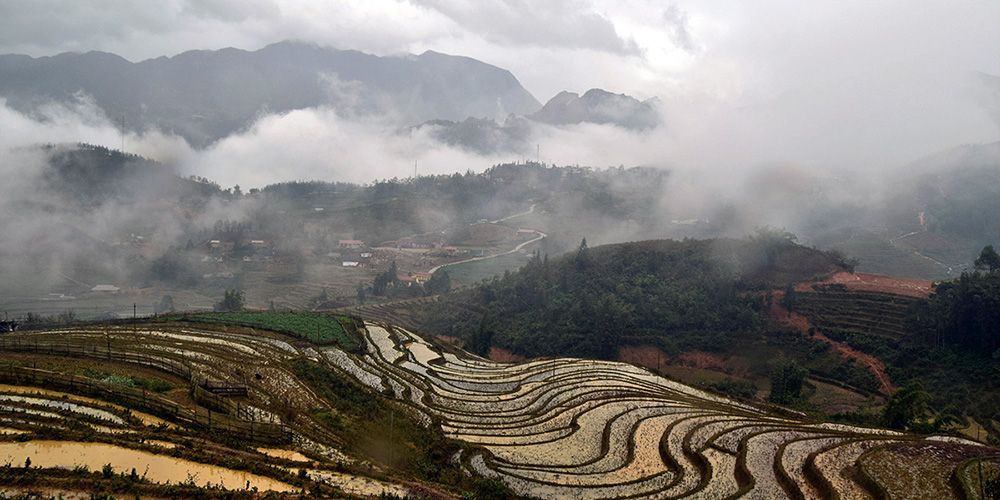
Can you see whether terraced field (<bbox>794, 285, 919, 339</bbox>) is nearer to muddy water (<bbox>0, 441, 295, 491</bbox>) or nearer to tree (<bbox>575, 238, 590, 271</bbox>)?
tree (<bbox>575, 238, 590, 271</bbox>)

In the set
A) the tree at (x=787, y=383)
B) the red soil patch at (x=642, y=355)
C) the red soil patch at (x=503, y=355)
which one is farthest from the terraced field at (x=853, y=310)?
the red soil patch at (x=503, y=355)

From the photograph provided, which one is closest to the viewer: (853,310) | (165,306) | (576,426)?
(576,426)

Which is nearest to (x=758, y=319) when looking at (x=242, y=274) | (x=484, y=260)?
(x=484, y=260)

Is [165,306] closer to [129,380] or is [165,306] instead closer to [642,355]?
[642,355]

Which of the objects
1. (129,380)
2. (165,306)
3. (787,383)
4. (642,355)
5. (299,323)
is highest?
(129,380)

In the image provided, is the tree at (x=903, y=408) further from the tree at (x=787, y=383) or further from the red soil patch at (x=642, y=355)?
the red soil patch at (x=642, y=355)

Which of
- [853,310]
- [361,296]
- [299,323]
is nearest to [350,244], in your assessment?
[361,296]
